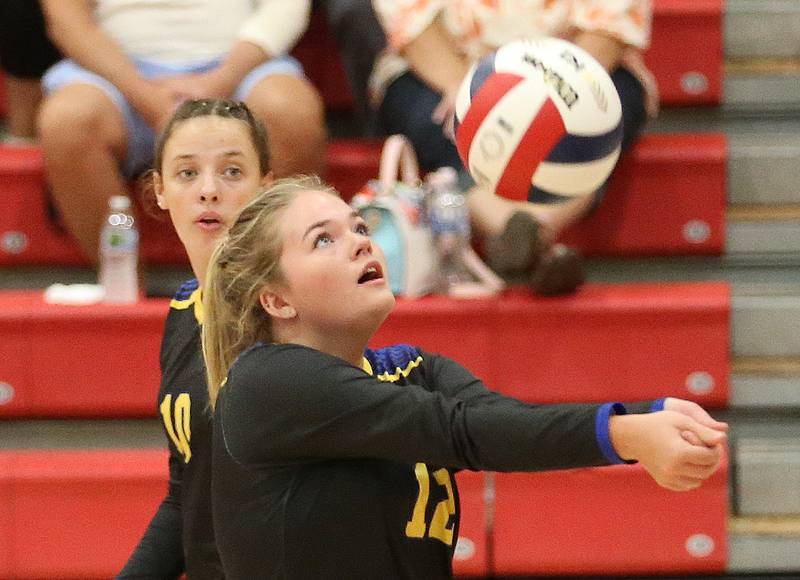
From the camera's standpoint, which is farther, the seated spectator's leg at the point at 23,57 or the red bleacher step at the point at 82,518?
the seated spectator's leg at the point at 23,57

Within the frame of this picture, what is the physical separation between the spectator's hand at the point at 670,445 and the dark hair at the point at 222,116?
842mm

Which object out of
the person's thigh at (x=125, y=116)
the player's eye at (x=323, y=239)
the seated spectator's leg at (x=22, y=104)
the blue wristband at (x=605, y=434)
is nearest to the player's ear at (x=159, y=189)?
the player's eye at (x=323, y=239)

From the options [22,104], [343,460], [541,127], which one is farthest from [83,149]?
[343,460]

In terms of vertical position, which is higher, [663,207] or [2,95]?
[2,95]

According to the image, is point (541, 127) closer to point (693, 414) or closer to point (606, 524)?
point (606, 524)

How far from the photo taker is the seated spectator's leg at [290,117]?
326 centimetres

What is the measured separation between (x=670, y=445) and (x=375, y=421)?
32 centimetres

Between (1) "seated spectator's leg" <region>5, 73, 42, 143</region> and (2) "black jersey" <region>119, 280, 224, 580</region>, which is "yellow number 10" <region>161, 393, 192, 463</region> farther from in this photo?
(1) "seated spectator's leg" <region>5, 73, 42, 143</region>

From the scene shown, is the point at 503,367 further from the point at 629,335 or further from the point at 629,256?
the point at 629,256

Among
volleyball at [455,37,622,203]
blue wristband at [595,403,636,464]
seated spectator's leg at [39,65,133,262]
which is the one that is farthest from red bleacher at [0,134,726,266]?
blue wristband at [595,403,636,464]

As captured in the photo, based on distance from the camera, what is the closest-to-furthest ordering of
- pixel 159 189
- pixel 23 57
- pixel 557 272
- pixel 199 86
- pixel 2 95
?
1. pixel 159 189
2. pixel 557 272
3. pixel 199 86
4. pixel 23 57
5. pixel 2 95

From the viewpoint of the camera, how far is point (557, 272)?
3.06m

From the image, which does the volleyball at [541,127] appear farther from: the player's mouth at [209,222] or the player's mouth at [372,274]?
the player's mouth at [372,274]

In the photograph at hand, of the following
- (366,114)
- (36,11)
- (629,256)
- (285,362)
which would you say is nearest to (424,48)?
(366,114)
